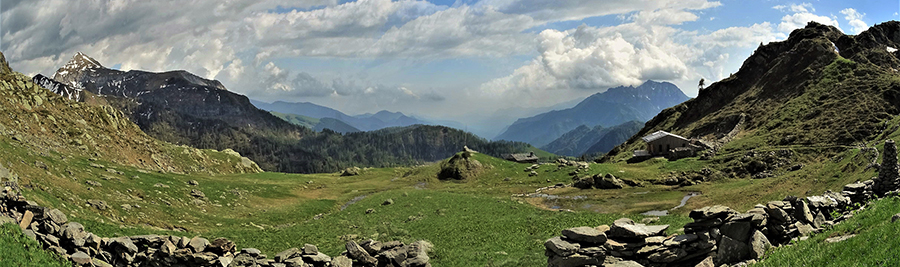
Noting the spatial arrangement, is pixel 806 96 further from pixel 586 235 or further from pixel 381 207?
pixel 586 235

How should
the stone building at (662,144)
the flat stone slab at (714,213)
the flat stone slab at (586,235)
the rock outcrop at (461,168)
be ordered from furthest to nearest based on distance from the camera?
the rock outcrop at (461,168) → the stone building at (662,144) → the flat stone slab at (586,235) → the flat stone slab at (714,213)

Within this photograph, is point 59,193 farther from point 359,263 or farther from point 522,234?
point 522,234

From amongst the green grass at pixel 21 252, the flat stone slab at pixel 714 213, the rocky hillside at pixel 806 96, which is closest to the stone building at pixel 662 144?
the rocky hillside at pixel 806 96

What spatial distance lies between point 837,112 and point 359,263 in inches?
3763

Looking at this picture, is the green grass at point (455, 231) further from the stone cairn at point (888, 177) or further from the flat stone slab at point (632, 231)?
the stone cairn at point (888, 177)

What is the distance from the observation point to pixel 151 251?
25.4 metres

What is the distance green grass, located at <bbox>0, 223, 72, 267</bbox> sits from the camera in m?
20.1

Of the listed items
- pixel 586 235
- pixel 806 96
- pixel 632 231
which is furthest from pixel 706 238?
pixel 806 96

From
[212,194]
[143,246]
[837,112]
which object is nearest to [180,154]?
[212,194]

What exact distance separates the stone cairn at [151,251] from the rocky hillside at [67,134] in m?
17.6

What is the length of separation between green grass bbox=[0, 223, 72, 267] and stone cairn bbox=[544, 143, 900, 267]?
→ 23548mm

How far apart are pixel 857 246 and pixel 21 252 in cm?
3316

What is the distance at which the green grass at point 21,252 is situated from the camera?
2011 cm

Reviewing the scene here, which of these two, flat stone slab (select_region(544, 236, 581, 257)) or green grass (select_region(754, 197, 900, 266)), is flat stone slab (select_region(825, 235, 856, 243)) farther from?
flat stone slab (select_region(544, 236, 581, 257))
